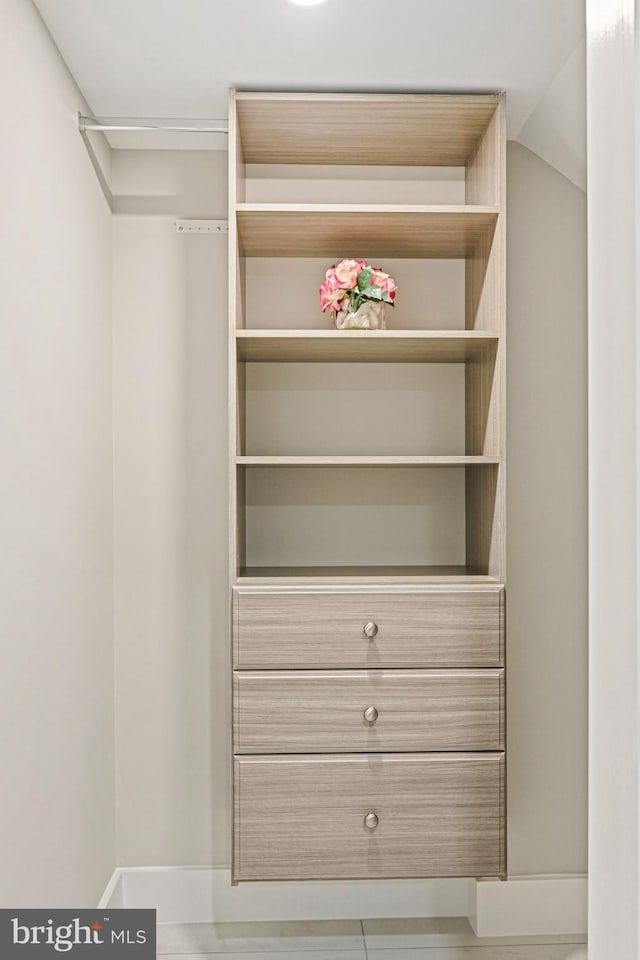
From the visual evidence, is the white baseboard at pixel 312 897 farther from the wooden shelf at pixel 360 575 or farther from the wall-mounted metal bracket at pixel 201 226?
the wall-mounted metal bracket at pixel 201 226

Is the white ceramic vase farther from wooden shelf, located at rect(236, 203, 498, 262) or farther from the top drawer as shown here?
the top drawer

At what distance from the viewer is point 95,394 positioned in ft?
8.02

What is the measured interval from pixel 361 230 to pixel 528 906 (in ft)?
7.00

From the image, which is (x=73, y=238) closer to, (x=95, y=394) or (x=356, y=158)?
(x=95, y=394)

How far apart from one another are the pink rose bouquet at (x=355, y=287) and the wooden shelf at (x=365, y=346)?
123 millimetres

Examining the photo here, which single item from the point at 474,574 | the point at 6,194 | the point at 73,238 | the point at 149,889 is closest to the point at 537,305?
the point at 474,574

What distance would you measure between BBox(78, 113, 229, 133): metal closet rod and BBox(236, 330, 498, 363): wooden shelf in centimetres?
63

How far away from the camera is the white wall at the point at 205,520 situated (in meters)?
2.69

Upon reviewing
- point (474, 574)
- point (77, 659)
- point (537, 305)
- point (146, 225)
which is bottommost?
point (77, 659)

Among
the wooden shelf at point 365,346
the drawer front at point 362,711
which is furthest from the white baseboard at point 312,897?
the wooden shelf at point 365,346

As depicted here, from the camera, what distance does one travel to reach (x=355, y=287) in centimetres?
239

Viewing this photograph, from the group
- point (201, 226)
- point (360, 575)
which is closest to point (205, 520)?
point (360, 575)

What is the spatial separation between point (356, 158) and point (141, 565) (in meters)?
1.44

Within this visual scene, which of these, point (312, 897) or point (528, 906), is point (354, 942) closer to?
point (312, 897)
